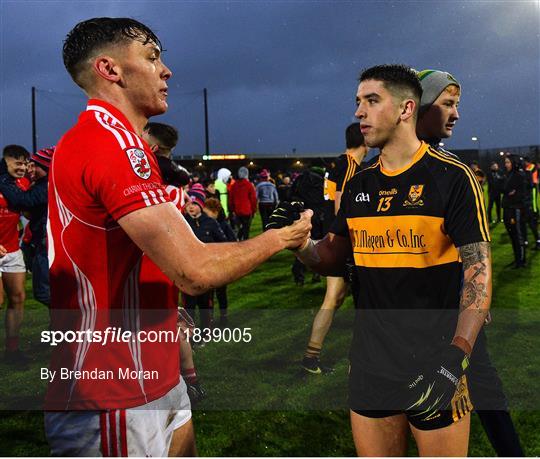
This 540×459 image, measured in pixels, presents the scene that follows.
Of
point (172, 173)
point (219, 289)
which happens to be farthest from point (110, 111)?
point (219, 289)

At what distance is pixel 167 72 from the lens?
2244 mm

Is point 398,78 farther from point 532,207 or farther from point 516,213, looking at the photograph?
point 532,207

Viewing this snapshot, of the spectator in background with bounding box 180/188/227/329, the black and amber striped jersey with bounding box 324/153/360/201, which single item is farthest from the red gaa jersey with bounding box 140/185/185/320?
the spectator in background with bounding box 180/188/227/329

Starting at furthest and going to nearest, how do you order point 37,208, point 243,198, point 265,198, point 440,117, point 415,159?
1. point 265,198
2. point 243,198
3. point 37,208
4. point 440,117
5. point 415,159

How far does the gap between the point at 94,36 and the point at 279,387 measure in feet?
13.5

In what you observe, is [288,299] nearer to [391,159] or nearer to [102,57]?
[391,159]

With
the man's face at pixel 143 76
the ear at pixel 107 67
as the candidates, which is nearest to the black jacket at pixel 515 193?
the man's face at pixel 143 76

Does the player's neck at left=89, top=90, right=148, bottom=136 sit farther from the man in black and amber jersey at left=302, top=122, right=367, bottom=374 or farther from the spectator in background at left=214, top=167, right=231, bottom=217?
the spectator in background at left=214, top=167, right=231, bottom=217

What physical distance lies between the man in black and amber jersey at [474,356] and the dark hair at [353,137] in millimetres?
2427

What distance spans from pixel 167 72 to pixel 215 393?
3817 millimetres

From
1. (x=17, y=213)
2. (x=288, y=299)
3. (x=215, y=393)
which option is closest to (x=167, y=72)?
(x=215, y=393)

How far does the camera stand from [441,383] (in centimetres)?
208

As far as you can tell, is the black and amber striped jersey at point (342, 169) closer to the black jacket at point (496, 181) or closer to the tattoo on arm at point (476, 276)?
the tattoo on arm at point (476, 276)

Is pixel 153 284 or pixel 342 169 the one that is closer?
pixel 153 284
